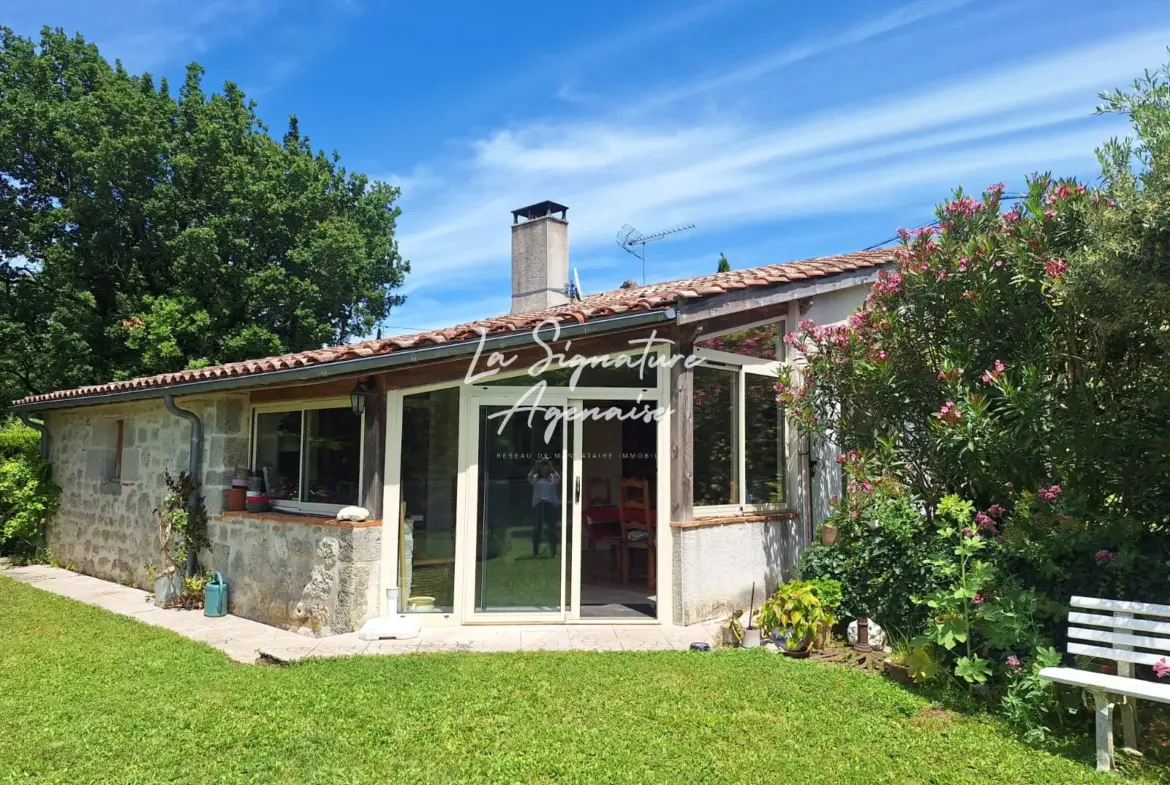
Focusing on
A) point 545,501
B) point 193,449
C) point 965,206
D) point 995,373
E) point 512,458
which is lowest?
point 545,501

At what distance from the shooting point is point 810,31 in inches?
324

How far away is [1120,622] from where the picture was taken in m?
4.34

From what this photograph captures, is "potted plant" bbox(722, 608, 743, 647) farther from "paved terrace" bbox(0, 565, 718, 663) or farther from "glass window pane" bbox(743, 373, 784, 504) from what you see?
"glass window pane" bbox(743, 373, 784, 504)

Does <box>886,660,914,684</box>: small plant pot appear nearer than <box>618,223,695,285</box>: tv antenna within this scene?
Yes

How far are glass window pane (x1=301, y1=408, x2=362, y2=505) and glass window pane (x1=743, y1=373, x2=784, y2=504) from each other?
4.31 metres

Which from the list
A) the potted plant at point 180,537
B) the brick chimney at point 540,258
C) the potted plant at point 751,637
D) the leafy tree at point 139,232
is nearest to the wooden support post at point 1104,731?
the potted plant at point 751,637

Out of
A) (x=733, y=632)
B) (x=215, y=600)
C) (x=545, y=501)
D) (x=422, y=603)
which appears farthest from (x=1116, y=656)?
(x=215, y=600)

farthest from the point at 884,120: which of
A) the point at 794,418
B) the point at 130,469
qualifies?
the point at 130,469

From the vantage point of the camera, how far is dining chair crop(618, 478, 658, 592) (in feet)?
30.1

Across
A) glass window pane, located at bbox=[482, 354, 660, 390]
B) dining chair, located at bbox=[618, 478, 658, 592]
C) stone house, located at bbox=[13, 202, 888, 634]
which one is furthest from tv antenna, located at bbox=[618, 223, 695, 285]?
glass window pane, located at bbox=[482, 354, 660, 390]

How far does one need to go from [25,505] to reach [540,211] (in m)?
10.1

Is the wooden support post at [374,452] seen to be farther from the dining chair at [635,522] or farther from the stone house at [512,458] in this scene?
the dining chair at [635,522]

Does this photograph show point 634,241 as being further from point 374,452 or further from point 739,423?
point 374,452

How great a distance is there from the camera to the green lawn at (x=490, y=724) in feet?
13.3
